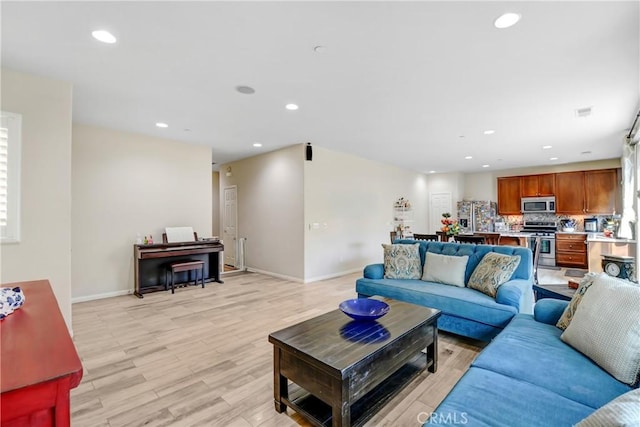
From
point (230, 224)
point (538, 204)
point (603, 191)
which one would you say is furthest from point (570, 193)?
point (230, 224)

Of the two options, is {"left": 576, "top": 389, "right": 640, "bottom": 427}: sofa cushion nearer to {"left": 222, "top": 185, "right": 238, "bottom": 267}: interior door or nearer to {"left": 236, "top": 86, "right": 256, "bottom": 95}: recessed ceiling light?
{"left": 236, "top": 86, "right": 256, "bottom": 95}: recessed ceiling light

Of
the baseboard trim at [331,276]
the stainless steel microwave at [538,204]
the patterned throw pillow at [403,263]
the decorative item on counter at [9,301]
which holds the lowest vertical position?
the baseboard trim at [331,276]

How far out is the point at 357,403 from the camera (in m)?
1.93

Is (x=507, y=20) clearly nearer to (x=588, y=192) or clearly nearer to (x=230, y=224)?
(x=230, y=224)

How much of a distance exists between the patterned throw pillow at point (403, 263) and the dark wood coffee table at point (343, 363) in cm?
137

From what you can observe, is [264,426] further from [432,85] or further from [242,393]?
[432,85]

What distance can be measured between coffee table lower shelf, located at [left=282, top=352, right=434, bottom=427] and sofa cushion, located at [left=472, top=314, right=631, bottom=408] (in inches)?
26.4

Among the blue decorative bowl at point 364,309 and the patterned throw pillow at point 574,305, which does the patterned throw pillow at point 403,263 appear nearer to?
the blue decorative bowl at point 364,309

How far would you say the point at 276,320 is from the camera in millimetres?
3645

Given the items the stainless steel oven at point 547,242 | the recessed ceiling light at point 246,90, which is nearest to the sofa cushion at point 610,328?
the recessed ceiling light at point 246,90

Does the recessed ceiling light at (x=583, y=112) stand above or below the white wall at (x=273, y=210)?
above

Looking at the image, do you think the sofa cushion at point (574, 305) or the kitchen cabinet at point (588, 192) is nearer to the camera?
the sofa cushion at point (574, 305)

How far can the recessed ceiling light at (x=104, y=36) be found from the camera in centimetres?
225

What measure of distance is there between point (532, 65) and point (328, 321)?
2.96 meters
